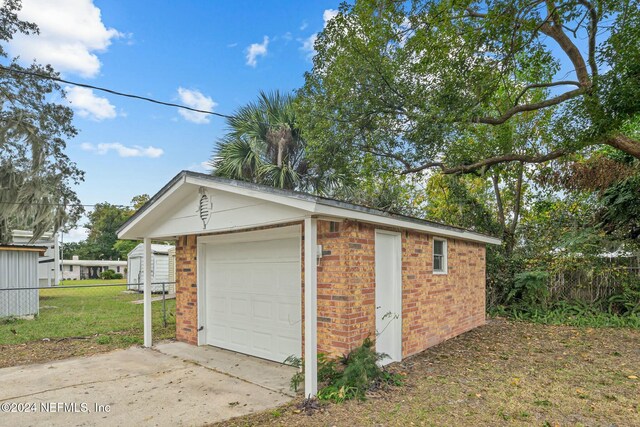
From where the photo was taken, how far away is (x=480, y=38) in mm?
6797

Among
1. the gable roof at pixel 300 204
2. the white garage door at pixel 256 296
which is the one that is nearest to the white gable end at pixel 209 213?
the gable roof at pixel 300 204

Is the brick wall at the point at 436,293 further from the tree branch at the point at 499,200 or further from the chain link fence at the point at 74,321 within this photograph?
the chain link fence at the point at 74,321

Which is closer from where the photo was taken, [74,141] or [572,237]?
[572,237]

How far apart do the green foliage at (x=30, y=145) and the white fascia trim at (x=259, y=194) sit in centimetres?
1158

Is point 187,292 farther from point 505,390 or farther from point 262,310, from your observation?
point 505,390

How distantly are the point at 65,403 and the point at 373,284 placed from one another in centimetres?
391

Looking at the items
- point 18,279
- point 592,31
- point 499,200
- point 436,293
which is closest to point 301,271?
point 436,293

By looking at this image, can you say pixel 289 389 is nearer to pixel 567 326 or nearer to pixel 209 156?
pixel 567 326

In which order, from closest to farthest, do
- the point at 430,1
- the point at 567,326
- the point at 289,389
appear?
the point at 289,389 < the point at 430,1 < the point at 567,326

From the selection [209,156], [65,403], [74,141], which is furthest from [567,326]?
[74,141]

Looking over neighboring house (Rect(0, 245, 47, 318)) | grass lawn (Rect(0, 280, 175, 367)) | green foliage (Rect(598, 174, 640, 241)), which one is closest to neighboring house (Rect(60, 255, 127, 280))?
neighboring house (Rect(0, 245, 47, 318))

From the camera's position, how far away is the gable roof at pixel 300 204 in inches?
166

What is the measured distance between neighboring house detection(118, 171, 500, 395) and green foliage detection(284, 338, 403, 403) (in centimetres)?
15

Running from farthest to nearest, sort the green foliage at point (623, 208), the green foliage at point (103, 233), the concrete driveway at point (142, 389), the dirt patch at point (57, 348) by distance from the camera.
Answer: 1. the green foliage at point (103, 233)
2. the green foliage at point (623, 208)
3. the dirt patch at point (57, 348)
4. the concrete driveway at point (142, 389)
